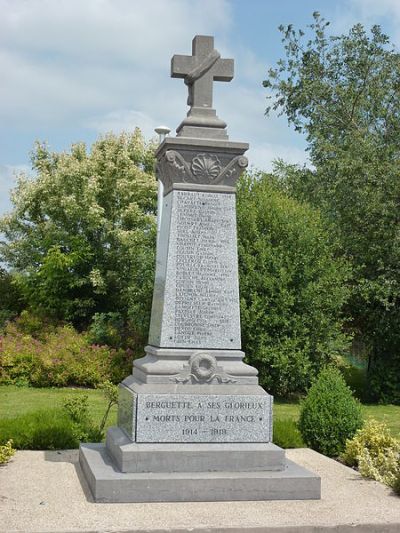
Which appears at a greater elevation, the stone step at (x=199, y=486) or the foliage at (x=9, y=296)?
the foliage at (x=9, y=296)

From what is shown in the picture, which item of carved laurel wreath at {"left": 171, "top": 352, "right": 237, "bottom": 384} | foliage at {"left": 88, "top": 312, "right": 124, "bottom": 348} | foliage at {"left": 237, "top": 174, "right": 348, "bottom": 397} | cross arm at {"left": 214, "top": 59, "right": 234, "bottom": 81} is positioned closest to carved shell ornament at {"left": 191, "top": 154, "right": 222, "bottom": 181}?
cross arm at {"left": 214, "top": 59, "right": 234, "bottom": 81}

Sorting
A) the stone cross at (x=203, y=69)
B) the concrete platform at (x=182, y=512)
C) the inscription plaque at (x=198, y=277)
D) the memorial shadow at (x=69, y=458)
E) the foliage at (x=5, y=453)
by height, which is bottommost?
the concrete platform at (x=182, y=512)

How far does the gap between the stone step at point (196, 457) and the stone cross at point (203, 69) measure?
397 cm

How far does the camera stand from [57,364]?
68.2 feet

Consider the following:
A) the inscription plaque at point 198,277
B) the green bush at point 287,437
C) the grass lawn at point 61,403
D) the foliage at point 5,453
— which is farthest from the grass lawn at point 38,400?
the inscription plaque at point 198,277

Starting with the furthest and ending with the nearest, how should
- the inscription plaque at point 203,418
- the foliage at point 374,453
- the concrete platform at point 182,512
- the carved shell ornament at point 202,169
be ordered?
the foliage at point 374,453, the carved shell ornament at point 202,169, the inscription plaque at point 203,418, the concrete platform at point 182,512

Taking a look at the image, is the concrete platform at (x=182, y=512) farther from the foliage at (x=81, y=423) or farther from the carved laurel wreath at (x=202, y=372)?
the foliage at (x=81, y=423)

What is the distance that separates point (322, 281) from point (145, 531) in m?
14.0

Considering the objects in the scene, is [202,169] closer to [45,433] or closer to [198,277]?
[198,277]

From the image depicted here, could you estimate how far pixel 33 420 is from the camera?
10453mm

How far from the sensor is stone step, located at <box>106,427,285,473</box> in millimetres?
7305

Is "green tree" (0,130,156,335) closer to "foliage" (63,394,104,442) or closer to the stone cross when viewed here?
"foliage" (63,394,104,442)

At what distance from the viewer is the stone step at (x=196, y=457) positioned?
24.0ft

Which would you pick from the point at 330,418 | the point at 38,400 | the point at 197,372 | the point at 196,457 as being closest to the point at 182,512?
the point at 196,457
